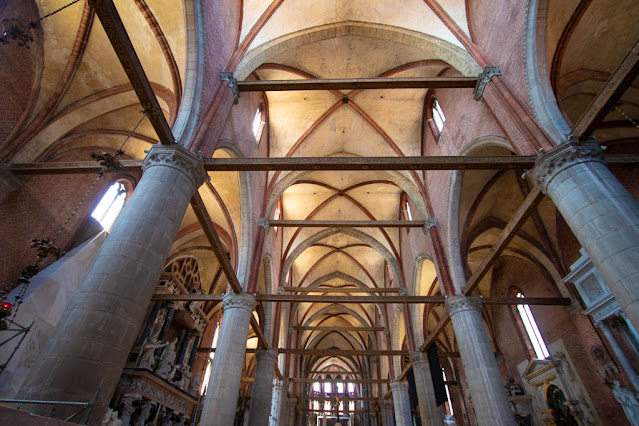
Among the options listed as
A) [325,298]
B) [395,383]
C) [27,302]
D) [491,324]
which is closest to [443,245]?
[325,298]

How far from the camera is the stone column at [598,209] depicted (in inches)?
181

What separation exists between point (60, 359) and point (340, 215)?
17.9 m

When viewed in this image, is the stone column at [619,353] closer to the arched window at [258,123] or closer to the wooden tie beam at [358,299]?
the wooden tie beam at [358,299]

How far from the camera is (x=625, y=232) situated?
480cm

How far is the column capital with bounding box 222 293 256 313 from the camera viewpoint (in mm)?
10594

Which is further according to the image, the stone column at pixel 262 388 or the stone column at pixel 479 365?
the stone column at pixel 262 388

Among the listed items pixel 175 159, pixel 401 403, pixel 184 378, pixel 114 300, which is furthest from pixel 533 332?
pixel 114 300

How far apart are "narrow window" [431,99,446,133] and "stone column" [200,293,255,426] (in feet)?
31.1

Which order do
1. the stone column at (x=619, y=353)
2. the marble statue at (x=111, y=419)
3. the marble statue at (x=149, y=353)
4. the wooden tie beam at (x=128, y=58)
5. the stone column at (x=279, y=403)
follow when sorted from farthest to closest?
the stone column at (x=279, y=403), the marble statue at (x=149, y=353), the marble statue at (x=111, y=419), the stone column at (x=619, y=353), the wooden tie beam at (x=128, y=58)

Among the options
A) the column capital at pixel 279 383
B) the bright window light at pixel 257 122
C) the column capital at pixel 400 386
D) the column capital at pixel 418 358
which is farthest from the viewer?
the column capital at pixel 279 383

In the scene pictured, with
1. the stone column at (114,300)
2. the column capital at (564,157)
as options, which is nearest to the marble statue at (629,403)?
the column capital at (564,157)

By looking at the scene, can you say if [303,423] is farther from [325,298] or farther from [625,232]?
[625,232]

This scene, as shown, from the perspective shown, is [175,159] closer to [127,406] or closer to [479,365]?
[479,365]

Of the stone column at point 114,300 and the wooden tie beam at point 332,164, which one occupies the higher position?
the wooden tie beam at point 332,164
